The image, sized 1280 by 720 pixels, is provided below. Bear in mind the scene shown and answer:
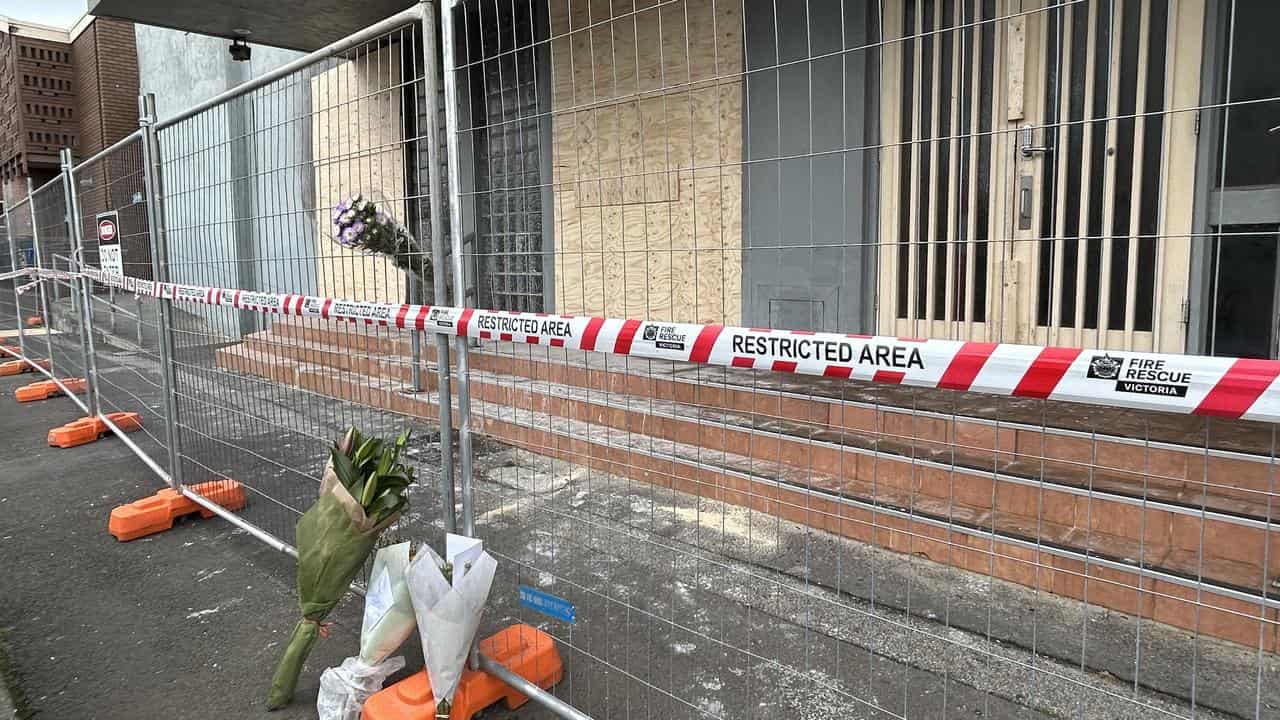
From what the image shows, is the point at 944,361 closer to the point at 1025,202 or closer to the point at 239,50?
the point at 1025,202

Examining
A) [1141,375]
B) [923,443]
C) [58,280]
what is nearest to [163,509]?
[923,443]

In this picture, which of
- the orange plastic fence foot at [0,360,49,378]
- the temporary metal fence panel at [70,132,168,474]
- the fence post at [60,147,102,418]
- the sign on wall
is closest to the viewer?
the temporary metal fence panel at [70,132,168,474]

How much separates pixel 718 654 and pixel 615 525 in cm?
125

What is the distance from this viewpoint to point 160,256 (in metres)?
4.88

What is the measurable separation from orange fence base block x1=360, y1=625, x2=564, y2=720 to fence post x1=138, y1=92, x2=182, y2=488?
324 centimetres

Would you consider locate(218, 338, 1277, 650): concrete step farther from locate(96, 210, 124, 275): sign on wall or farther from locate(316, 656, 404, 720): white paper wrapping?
locate(96, 210, 124, 275): sign on wall

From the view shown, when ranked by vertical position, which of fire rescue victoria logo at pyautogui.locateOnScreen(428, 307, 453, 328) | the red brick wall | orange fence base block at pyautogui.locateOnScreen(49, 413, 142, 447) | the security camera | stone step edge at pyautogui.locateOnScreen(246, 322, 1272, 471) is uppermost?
the red brick wall

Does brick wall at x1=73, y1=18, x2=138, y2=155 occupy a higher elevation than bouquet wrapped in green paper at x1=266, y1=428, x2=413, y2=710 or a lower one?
higher

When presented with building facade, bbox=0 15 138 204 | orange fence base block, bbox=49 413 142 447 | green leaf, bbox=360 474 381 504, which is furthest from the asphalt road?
building facade, bbox=0 15 138 204

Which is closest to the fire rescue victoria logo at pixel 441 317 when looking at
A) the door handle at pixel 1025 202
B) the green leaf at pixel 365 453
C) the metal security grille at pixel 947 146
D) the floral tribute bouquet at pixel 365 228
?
the green leaf at pixel 365 453

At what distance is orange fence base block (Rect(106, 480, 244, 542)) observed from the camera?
15.5ft

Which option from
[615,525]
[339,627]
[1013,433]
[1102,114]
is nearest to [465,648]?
[339,627]

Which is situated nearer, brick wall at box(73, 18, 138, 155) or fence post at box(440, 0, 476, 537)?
fence post at box(440, 0, 476, 537)

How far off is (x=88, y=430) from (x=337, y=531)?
5.84m
